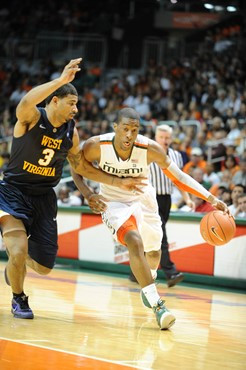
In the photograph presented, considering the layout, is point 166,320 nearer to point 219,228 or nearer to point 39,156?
point 219,228

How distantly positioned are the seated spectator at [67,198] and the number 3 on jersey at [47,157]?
6.80m

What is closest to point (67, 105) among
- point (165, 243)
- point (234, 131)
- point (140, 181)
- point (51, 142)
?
point (51, 142)

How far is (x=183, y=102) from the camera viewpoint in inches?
794

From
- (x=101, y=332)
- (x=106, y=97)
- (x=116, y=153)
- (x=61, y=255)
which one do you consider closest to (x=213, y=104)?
(x=106, y=97)

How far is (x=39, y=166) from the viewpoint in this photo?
23.0ft

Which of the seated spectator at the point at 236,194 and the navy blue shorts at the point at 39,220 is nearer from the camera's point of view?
the navy blue shorts at the point at 39,220

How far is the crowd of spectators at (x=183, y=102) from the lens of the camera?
15.0 m

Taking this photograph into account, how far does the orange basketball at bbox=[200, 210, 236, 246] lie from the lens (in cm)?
756

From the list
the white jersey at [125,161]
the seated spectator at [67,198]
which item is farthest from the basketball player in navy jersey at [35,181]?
the seated spectator at [67,198]

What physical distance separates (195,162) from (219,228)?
6.92 meters

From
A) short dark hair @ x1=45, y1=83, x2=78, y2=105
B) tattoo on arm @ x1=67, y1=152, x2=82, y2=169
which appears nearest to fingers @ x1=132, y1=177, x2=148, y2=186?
tattoo on arm @ x1=67, y1=152, x2=82, y2=169

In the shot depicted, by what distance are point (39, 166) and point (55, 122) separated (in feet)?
1.40

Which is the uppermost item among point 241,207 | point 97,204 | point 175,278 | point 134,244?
point 97,204

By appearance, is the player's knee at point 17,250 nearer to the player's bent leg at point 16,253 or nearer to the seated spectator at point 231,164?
the player's bent leg at point 16,253
